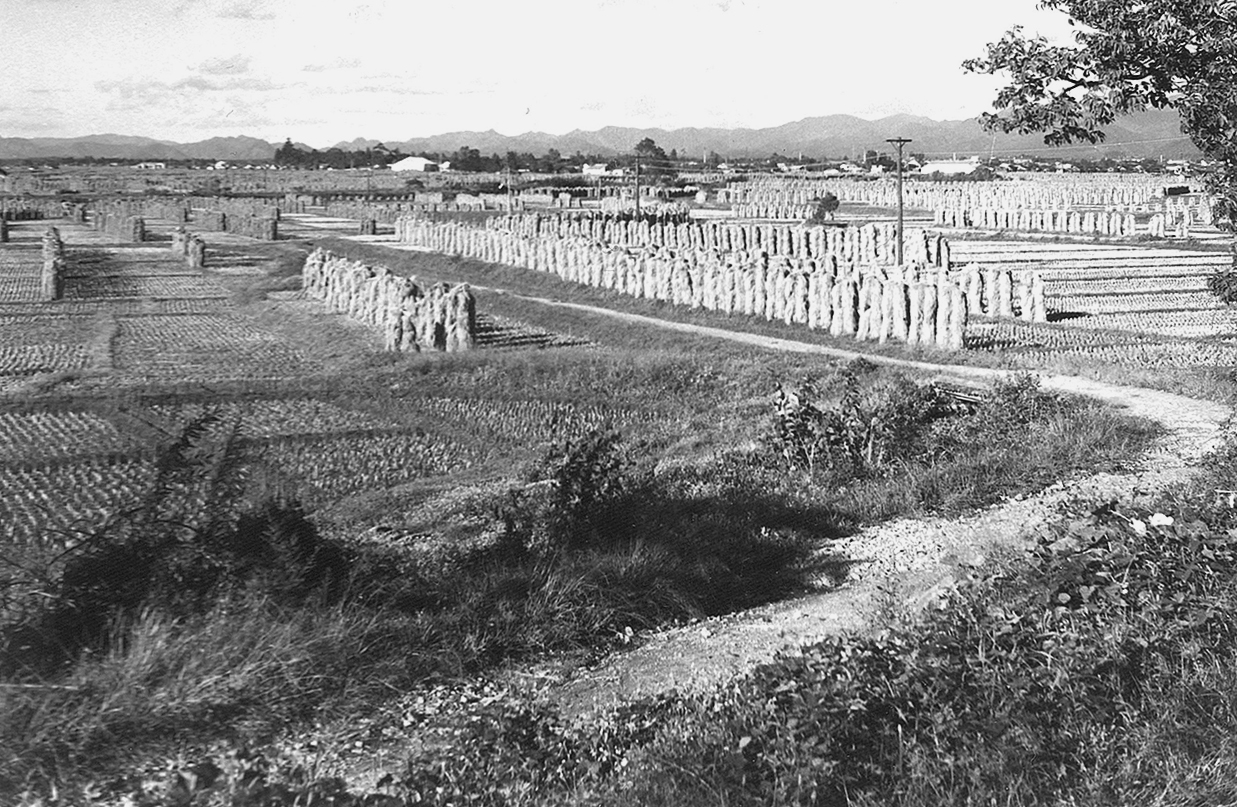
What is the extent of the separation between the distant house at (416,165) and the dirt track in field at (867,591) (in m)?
151

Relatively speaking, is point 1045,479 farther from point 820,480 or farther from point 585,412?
point 585,412

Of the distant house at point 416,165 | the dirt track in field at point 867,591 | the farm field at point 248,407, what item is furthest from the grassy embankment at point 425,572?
the distant house at point 416,165

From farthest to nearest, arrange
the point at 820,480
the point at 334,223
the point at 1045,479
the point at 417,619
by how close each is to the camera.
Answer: the point at 334,223 < the point at 820,480 < the point at 1045,479 < the point at 417,619

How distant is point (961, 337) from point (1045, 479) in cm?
1096

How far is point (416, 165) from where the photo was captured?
163 meters

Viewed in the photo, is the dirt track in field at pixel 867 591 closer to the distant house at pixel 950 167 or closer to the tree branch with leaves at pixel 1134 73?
the tree branch with leaves at pixel 1134 73

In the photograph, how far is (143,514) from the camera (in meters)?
7.27

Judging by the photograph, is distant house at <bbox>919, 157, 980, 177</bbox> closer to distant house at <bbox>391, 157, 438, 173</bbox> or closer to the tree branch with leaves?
distant house at <bbox>391, 157, 438, 173</bbox>

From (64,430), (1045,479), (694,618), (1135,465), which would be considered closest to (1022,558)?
(694,618)

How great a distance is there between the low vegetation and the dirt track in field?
12.3 inches

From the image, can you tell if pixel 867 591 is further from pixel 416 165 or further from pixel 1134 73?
pixel 416 165

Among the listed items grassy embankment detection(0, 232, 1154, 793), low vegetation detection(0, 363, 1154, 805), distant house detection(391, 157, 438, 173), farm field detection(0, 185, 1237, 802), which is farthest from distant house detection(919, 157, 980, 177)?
low vegetation detection(0, 363, 1154, 805)

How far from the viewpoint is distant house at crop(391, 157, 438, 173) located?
160 meters

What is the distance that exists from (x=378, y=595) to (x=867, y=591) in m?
3.41
